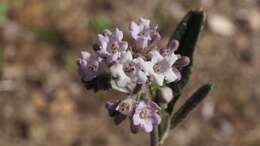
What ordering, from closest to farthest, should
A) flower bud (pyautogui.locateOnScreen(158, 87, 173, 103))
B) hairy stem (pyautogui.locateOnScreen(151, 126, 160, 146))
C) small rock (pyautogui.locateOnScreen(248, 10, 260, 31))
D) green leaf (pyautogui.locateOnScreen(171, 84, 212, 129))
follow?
flower bud (pyautogui.locateOnScreen(158, 87, 173, 103)) → hairy stem (pyautogui.locateOnScreen(151, 126, 160, 146)) → green leaf (pyautogui.locateOnScreen(171, 84, 212, 129)) → small rock (pyautogui.locateOnScreen(248, 10, 260, 31))

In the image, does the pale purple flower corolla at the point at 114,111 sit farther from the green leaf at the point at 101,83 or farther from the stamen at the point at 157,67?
the stamen at the point at 157,67

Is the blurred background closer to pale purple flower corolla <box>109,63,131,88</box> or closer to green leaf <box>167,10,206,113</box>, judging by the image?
green leaf <box>167,10,206,113</box>

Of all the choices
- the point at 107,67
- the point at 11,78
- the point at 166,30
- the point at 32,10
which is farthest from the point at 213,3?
the point at 107,67

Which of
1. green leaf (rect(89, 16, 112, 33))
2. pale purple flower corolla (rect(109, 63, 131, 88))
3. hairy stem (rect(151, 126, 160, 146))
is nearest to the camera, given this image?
pale purple flower corolla (rect(109, 63, 131, 88))

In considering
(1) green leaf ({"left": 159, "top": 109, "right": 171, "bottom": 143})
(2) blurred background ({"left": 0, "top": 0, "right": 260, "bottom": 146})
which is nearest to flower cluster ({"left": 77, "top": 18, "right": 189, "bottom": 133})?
(1) green leaf ({"left": 159, "top": 109, "right": 171, "bottom": 143})

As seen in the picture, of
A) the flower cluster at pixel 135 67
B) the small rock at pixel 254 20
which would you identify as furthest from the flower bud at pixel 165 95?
the small rock at pixel 254 20

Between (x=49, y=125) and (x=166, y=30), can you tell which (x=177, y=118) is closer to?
(x=49, y=125)

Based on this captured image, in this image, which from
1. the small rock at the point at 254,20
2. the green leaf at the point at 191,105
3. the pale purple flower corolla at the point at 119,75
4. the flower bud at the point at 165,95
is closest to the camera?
the pale purple flower corolla at the point at 119,75
